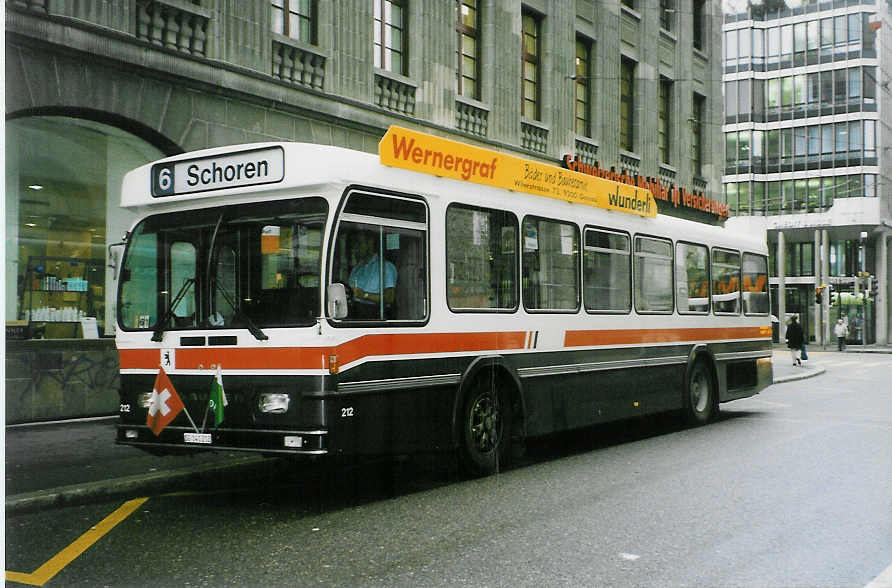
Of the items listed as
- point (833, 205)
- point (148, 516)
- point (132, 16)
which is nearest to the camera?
point (148, 516)

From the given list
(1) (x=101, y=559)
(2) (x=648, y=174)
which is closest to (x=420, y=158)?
(1) (x=101, y=559)

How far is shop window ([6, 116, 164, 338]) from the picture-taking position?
12.3 meters

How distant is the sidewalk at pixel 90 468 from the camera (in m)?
7.90

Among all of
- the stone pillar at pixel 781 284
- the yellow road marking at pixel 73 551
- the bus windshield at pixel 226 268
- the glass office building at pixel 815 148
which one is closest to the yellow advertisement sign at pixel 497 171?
the bus windshield at pixel 226 268

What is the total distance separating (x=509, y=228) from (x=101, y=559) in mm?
5122

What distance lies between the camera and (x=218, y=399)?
304 inches

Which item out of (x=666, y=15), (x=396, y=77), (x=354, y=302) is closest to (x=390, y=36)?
(x=396, y=77)

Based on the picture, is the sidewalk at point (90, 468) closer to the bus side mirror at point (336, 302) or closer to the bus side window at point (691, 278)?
the bus side mirror at point (336, 302)

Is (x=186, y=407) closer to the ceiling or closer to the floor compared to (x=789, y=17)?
closer to the floor

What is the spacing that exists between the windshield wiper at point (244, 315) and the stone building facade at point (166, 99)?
14.6ft

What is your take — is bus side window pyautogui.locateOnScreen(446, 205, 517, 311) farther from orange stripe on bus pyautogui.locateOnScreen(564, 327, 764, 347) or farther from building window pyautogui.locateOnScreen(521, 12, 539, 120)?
building window pyautogui.locateOnScreen(521, 12, 539, 120)

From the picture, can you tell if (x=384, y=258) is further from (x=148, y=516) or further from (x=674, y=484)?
(x=674, y=484)

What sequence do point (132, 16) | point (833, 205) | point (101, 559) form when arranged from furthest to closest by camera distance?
point (833, 205) < point (132, 16) < point (101, 559)

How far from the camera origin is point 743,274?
50.1 feet
